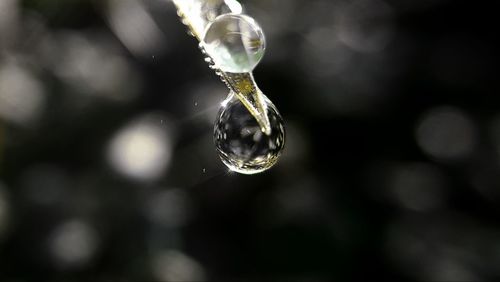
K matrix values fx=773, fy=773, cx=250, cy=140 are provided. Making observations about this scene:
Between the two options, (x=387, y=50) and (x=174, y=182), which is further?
(x=387, y=50)

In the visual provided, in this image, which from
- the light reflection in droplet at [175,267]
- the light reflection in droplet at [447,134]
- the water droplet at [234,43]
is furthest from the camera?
the light reflection in droplet at [447,134]

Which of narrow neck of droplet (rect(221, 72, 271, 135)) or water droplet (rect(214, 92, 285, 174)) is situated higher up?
narrow neck of droplet (rect(221, 72, 271, 135))

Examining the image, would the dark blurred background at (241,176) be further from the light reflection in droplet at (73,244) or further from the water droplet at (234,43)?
the water droplet at (234,43)

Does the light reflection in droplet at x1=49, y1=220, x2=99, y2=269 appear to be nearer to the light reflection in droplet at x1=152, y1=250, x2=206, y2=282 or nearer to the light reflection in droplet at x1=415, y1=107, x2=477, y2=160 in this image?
the light reflection in droplet at x1=152, y1=250, x2=206, y2=282

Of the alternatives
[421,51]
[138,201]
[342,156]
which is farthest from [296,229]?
[421,51]

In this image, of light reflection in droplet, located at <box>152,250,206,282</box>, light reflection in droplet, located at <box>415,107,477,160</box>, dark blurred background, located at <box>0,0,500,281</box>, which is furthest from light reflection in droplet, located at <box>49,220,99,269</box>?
light reflection in droplet, located at <box>415,107,477,160</box>

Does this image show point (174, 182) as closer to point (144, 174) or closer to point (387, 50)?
point (144, 174)

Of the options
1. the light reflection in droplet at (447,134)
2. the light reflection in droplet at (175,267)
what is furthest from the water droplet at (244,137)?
the light reflection in droplet at (447,134)

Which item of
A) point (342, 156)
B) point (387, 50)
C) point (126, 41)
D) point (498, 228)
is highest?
point (126, 41)
